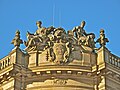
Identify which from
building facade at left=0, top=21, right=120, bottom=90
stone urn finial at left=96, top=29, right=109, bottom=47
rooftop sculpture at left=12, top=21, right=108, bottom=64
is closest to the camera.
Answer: building facade at left=0, top=21, right=120, bottom=90

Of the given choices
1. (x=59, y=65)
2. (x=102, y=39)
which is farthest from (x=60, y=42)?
(x=102, y=39)

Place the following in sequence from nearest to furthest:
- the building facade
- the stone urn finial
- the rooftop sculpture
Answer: the building facade → the rooftop sculpture → the stone urn finial

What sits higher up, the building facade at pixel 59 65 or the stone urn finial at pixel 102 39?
the stone urn finial at pixel 102 39

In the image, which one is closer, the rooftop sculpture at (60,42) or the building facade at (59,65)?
the building facade at (59,65)

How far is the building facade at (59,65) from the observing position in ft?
153

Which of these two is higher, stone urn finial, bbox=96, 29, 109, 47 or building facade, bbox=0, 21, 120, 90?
stone urn finial, bbox=96, 29, 109, 47

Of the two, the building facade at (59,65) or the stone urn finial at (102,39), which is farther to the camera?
the stone urn finial at (102,39)

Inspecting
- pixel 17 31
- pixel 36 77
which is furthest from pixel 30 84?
pixel 17 31

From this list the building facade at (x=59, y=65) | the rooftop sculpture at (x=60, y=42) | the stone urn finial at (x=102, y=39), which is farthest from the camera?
the stone urn finial at (x=102, y=39)

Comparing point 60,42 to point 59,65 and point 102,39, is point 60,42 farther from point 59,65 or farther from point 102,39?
point 102,39

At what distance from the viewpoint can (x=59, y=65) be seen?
154 feet

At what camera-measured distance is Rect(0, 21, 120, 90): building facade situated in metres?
46.5

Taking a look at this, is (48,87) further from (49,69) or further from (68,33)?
(68,33)

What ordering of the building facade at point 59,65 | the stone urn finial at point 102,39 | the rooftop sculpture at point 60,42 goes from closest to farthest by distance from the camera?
1. the building facade at point 59,65
2. the rooftop sculpture at point 60,42
3. the stone urn finial at point 102,39
